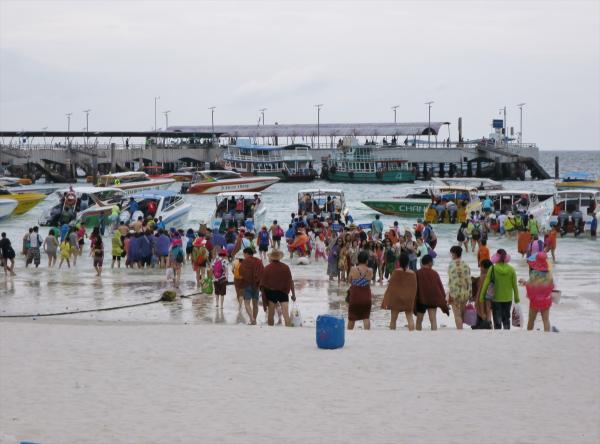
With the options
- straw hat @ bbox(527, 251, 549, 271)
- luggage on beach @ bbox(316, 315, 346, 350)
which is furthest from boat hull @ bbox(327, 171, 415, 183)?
luggage on beach @ bbox(316, 315, 346, 350)

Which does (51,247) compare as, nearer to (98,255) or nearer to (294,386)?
(98,255)

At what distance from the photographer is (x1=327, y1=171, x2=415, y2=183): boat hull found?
79.6 metres

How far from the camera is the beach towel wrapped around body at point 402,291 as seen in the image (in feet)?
44.0

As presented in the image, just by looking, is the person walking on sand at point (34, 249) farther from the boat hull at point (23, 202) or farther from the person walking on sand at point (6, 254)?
the boat hull at point (23, 202)

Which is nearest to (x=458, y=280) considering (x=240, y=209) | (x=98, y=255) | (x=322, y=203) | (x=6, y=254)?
(x=98, y=255)

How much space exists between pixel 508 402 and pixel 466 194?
98.0 feet

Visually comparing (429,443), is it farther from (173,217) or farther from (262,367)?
(173,217)

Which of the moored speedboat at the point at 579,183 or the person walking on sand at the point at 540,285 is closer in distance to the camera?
the person walking on sand at the point at 540,285

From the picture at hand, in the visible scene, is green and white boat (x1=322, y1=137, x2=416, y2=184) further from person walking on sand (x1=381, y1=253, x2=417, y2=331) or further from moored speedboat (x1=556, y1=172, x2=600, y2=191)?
person walking on sand (x1=381, y1=253, x2=417, y2=331)

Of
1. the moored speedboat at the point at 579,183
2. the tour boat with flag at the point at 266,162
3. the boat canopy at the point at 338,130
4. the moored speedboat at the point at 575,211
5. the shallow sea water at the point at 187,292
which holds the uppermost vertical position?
the boat canopy at the point at 338,130

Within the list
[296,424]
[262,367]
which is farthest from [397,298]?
[296,424]

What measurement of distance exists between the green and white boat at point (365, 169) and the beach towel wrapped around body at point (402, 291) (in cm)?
6625

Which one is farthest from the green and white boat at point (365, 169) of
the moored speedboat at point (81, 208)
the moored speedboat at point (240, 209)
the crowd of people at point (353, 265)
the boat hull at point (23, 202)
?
the moored speedboat at point (240, 209)

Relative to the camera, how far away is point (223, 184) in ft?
204
